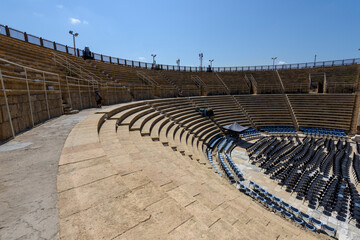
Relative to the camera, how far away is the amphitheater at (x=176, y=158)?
2383 millimetres

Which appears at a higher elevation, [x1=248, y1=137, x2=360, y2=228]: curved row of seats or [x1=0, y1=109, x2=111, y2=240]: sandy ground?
[x1=0, y1=109, x2=111, y2=240]: sandy ground

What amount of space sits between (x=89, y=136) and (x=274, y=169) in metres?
13.8

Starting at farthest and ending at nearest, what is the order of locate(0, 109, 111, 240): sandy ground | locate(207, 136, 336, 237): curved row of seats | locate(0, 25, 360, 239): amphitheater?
locate(207, 136, 336, 237): curved row of seats → locate(0, 25, 360, 239): amphitheater → locate(0, 109, 111, 240): sandy ground

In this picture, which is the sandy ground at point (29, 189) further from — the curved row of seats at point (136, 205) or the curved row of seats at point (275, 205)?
the curved row of seats at point (275, 205)

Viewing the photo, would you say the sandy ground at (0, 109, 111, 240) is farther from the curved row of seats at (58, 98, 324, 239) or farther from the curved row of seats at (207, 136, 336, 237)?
the curved row of seats at (207, 136, 336, 237)

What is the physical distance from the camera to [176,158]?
6.82 metres

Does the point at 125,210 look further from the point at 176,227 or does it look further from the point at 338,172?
the point at 338,172

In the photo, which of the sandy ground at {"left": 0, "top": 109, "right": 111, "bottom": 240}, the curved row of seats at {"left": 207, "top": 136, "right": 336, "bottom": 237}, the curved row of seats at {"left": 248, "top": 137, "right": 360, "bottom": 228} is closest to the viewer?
the sandy ground at {"left": 0, "top": 109, "right": 111, "bottom": 240}

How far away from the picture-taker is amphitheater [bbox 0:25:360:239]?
7.82 feet

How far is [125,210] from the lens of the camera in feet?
7.75

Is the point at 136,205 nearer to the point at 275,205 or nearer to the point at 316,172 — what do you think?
the point at 275,205

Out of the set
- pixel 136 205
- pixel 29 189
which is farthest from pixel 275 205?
pixel 29 189

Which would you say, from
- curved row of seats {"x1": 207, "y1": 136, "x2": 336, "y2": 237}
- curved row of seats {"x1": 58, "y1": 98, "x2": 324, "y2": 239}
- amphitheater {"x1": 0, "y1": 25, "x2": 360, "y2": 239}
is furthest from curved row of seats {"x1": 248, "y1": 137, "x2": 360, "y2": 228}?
curved row of seats {"x1": 58, "y1": 98, "x2": 324, "y2": 239}

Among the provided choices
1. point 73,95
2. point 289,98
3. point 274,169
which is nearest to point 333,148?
point 274,169
